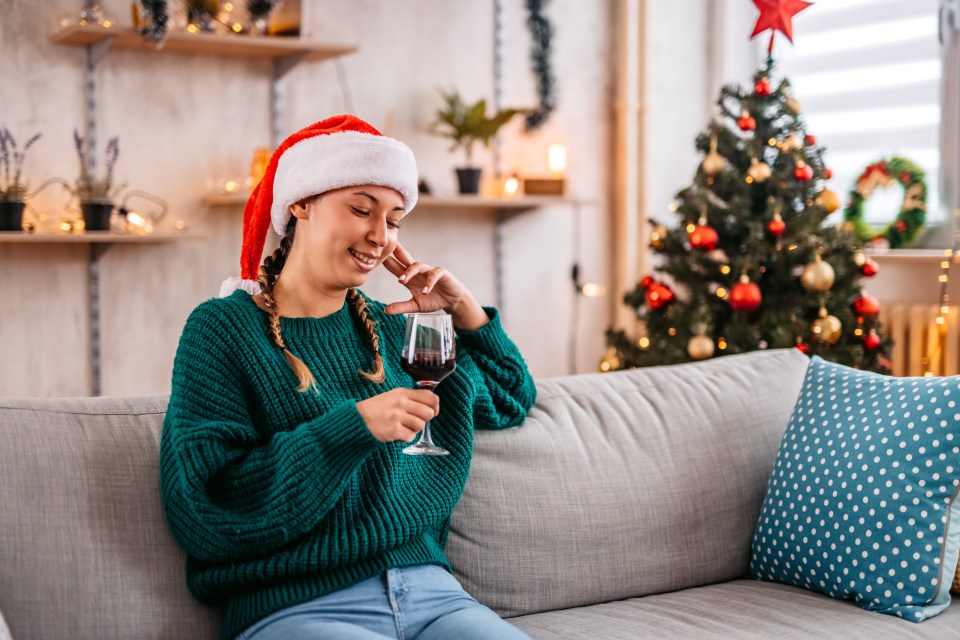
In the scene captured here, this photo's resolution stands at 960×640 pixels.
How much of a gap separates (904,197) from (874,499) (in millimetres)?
2464

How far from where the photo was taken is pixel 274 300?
1.70 metres

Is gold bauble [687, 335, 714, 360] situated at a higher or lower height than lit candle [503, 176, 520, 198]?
lower

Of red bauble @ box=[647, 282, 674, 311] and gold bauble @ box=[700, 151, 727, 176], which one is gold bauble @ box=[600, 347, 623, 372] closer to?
red bauble @ box=[647, 282, 674, 311]

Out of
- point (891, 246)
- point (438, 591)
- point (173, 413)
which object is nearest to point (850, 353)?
point (891, 246)

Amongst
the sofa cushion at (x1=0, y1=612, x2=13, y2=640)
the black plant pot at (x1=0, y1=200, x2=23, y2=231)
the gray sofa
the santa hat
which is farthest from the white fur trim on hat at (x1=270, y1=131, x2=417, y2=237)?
the black plant pot at (x1=0, y1=200, x2=23, y2=231)

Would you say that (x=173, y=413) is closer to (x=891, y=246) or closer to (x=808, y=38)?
(x=891, y=246)

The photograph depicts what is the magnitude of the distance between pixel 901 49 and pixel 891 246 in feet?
2.52

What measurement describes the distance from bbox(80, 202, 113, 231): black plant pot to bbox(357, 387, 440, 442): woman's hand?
7.22ft

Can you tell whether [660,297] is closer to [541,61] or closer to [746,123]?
[746,123]

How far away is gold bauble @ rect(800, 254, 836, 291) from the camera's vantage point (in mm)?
3223

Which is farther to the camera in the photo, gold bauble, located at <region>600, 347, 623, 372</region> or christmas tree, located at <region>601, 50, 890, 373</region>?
gold bauble, located at <region>600, 347, 623, 372</region>

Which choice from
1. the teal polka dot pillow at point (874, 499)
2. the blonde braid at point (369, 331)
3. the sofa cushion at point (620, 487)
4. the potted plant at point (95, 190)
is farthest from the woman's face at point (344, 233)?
the potted plant at point (95, 190)

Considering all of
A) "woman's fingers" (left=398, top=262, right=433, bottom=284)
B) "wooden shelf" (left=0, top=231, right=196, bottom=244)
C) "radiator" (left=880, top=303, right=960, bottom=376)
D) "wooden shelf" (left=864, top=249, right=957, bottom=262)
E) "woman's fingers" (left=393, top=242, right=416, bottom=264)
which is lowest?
"radiator" (left=880, top=303, right=960, bottom=376)

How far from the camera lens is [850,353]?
328cm
